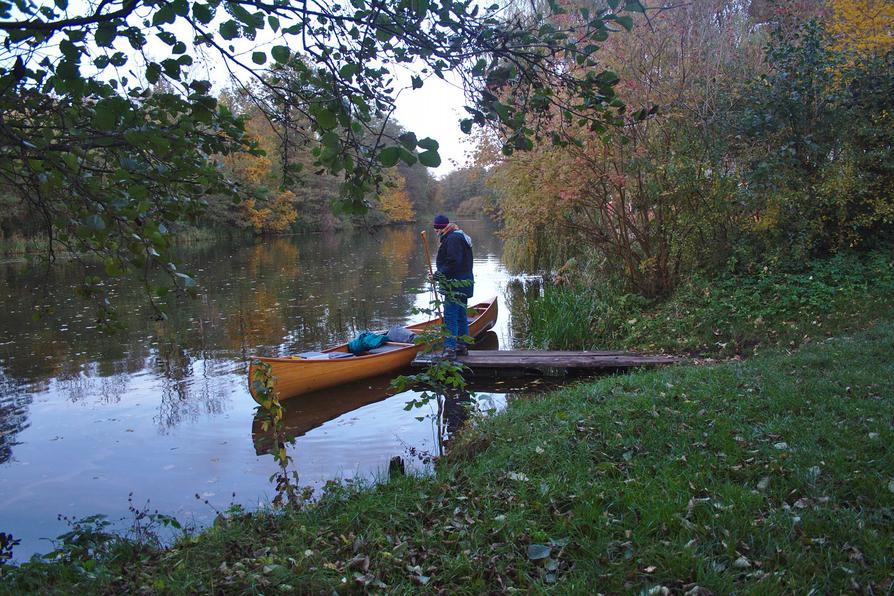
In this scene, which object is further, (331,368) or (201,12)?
(331,368)

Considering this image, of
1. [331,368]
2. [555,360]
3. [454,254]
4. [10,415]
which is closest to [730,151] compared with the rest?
[555,360]

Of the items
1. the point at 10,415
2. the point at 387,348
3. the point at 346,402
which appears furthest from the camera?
the point at 387,348

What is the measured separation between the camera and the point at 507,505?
13.2 ft

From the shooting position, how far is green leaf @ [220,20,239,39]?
3074 mm

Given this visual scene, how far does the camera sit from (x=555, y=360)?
372 inches

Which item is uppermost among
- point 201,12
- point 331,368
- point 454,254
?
point 201,12

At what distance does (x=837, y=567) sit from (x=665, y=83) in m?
8.68

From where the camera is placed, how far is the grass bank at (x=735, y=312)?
8.60 meters

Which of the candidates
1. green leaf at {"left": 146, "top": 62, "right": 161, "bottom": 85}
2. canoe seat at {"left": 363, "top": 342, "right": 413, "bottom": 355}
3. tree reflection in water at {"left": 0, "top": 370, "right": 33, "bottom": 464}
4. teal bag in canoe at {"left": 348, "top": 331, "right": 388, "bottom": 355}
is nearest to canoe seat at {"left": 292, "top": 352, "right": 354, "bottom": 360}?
teal bag in canoe at {"left": 348, "top": 331, "right": 388, "bottom": 355}

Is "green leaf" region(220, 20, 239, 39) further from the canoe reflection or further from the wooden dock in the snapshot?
the wooden dock

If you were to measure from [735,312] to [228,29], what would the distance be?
8.31 metres

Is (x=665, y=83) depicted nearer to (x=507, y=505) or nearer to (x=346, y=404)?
(x=346, y=404)

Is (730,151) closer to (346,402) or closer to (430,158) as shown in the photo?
(346,402)

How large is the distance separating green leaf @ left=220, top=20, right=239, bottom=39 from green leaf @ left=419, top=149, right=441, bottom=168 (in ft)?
4.20
